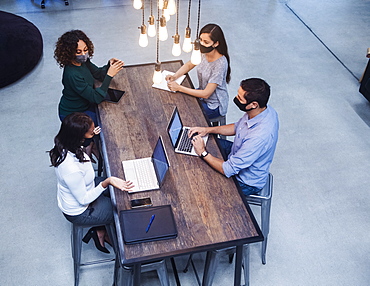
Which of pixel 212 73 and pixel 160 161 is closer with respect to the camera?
pixel 160 161

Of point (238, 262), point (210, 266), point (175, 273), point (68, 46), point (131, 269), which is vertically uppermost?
point (68, 46)

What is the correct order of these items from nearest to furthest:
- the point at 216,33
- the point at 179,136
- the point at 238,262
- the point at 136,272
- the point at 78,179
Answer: the point at 136,272, the point at 78,179, the point at 238,262, the point at 179,136, the point at 216,33

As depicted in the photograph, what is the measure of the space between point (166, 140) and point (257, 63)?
2845 millimetres

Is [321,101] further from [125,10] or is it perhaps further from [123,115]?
[125,10]

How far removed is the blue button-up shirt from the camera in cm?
288

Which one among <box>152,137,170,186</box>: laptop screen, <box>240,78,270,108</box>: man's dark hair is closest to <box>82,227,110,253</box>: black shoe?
<box>152,137,170,186</box>: laptop screen

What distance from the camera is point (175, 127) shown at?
10.6 feet

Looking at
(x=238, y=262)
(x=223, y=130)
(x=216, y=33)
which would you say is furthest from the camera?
(x=216, y=33)

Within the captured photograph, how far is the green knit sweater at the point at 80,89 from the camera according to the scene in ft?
11.0

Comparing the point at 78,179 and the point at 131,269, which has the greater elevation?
the point at 78,179

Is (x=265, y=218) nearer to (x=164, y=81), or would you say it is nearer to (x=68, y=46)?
(x=164, y=81)

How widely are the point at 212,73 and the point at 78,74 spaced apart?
106 cm

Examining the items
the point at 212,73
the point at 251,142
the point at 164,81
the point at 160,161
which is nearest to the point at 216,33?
the point at 212,73

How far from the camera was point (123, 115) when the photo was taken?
11.0ft
